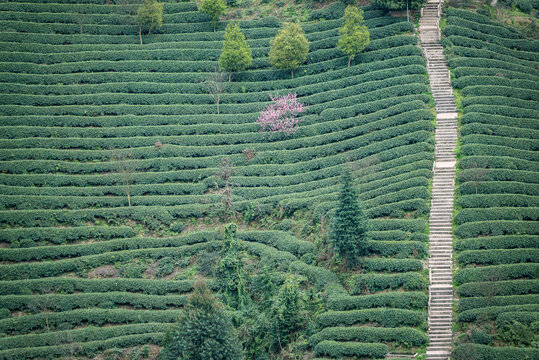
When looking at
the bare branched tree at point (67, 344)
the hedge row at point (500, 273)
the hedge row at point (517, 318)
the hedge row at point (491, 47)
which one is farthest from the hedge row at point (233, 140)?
the hedge row at point (517, 318)

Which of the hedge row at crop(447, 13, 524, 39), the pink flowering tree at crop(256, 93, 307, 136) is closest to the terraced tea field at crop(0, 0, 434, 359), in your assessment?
the pink flowering tree at crop(256, 93, 307, 136)

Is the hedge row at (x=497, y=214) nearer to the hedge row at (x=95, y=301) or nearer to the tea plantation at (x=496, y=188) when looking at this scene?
the tea plantation at (x=496, y=188)

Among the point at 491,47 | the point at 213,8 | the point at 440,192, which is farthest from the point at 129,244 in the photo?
the point at 491,47

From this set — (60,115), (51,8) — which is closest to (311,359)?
(60,115)

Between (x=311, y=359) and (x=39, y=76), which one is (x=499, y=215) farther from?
(x=39, y=76)

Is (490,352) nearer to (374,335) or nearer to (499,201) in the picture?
(374,335)

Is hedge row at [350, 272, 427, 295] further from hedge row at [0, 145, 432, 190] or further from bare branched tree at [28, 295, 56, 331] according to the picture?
bare branched tree at [28, 295, 56, 331]
